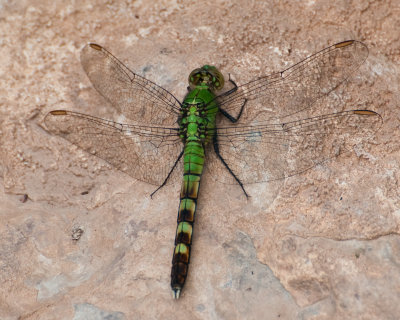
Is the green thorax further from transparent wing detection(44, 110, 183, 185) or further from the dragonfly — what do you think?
transparent wing detection(44, 110, 183, 185)

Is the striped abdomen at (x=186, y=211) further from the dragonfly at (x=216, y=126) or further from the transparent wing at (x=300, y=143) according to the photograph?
the transparent wing at (x=300, y=143)

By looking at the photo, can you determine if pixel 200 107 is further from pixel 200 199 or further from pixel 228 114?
pixel 200 199

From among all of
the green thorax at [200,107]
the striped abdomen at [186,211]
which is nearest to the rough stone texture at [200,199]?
the striped abdomen at [186,211]

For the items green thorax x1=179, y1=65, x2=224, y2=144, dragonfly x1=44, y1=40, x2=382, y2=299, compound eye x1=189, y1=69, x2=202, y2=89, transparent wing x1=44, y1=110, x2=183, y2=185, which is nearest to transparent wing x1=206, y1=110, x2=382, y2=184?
dragonfly x1=44, y1=40, x2=382, y2=299

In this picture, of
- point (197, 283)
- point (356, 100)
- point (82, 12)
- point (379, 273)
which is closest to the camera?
point (379, 273)

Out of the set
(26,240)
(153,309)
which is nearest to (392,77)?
(153,309)

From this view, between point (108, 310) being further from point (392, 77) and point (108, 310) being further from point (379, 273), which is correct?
point (392, 77)

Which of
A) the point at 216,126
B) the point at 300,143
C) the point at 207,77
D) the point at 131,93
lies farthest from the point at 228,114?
the point at 131,93

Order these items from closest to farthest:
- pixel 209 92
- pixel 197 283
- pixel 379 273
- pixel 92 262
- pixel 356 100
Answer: pixel 379 273
pixel 197 283
pixel 92 262
pixel 356 100
pixel 209 92
